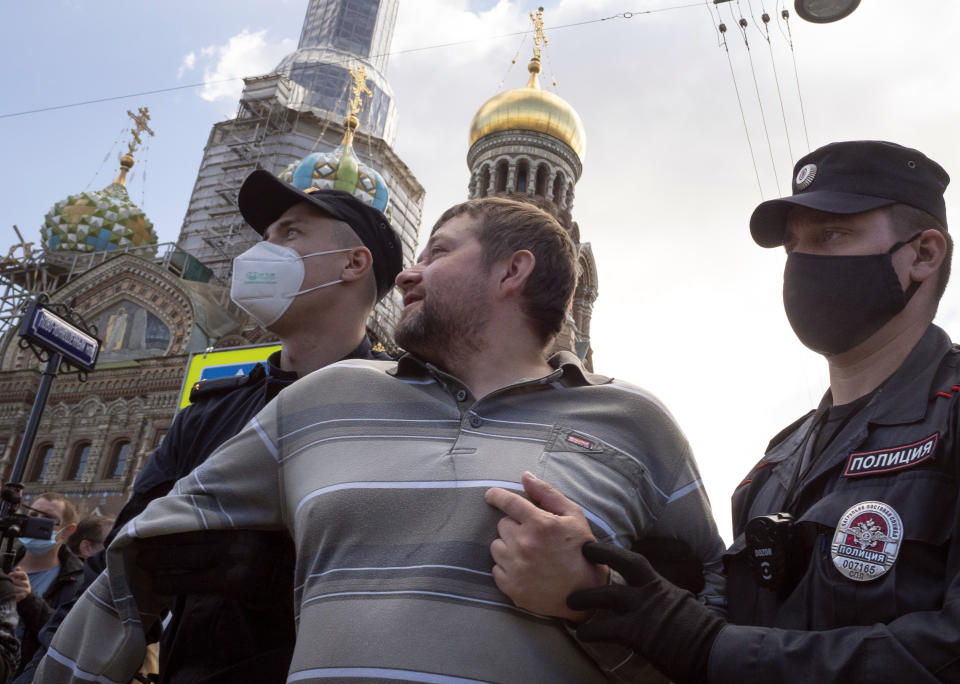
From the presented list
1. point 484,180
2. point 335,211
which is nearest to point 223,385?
point 335,211

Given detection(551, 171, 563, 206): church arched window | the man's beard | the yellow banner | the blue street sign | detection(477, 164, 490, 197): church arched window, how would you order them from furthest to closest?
detection(551, 171, 563, 206): church arched window → detection(477, 164, 490, 197): church arched window → the yellow banner → the blue street sign → the man's beard

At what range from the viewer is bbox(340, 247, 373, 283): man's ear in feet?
11.3

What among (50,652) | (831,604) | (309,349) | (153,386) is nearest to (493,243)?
(309,349)

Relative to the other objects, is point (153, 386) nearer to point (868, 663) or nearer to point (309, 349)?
point (309, 349)

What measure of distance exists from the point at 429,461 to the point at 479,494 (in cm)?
16

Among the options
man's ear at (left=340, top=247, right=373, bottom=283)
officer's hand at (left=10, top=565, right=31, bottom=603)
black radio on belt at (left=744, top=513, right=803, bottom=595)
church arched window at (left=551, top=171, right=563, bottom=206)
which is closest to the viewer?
black radio on belt at (left=744, top=513, right=803, bottom=595)

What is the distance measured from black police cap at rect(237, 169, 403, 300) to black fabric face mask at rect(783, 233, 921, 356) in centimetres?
164

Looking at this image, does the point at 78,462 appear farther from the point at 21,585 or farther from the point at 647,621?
the point at 647,621

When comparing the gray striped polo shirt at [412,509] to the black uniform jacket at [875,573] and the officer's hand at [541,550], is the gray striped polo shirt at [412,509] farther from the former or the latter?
the black uniform jacket at [875,573]

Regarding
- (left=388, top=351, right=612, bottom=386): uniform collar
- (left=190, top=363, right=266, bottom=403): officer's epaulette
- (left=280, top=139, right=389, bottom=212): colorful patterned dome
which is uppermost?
→ (left=280, top=139, right=389, bottom=212): colorful patterned dome

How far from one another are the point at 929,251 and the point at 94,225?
116 feet

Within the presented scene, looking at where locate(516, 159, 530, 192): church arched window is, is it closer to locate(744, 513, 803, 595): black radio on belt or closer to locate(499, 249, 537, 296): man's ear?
locate(499, 249, 537, 296): man's ear

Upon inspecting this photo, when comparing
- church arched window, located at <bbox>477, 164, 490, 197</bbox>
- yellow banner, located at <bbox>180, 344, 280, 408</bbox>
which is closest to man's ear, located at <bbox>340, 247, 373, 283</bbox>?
yellow banner, located at <bbox>180, 344, 280, 408</bbox>

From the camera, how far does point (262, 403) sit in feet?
9.90
